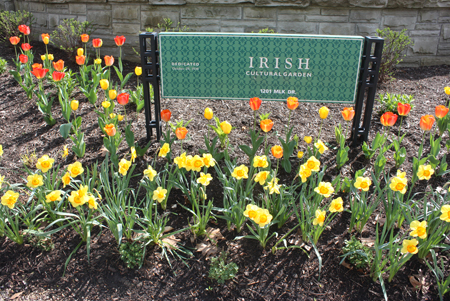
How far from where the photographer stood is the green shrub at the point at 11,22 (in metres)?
5.84

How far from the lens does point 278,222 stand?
2424 millimetres

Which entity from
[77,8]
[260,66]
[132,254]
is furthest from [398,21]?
[132,254]

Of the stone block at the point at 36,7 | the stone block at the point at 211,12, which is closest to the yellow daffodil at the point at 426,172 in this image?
the stone block at the point at 211,12

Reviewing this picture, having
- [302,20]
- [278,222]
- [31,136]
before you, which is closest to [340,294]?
[278,222]

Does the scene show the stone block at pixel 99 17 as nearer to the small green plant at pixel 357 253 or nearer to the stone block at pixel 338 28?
the stone block at pixel 338 28

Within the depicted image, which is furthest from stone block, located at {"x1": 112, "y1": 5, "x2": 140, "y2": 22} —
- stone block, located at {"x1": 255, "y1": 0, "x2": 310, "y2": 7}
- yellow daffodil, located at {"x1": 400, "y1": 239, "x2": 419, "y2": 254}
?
yellow daffodil, located at {"x1": 400, "y1": 239, "x2": 419, "y2": 254}

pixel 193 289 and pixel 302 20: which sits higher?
pixel 302 20

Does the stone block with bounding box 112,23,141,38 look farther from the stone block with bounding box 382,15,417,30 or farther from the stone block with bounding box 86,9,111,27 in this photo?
the stone block with bounding box 382,15,417,30

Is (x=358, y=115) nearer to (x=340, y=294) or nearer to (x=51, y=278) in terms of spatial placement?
(x=340, y=294)

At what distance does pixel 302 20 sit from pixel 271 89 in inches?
101

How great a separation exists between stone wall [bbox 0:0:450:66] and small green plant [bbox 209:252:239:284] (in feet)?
12.9

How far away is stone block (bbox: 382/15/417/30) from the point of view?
5.17m

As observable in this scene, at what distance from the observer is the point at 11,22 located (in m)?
6.01

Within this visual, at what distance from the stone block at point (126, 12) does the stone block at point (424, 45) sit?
4.06 metres
